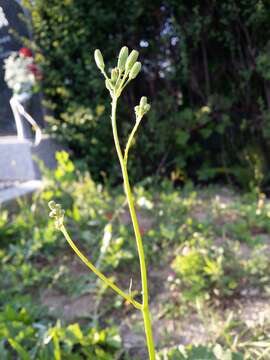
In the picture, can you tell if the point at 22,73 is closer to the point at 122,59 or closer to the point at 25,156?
the point at 25,156

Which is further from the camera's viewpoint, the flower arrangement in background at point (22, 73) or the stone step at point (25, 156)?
the stone step at point (25, 156)

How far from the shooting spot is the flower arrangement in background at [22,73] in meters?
3.64

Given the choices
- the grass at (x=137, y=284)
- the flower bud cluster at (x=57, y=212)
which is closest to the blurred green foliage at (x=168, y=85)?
the grass at (x=137, y=284)

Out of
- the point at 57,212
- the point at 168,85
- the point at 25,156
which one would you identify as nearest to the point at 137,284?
the point at 57,212

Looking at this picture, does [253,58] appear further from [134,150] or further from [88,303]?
[88,303]

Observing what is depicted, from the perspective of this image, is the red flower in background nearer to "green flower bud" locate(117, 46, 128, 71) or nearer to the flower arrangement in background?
the flower arrangement in background

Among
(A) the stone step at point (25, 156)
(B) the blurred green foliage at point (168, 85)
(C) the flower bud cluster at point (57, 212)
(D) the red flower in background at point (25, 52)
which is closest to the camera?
(C) the flower bud cluster at point (57, 212)

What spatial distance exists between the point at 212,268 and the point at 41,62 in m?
2.67

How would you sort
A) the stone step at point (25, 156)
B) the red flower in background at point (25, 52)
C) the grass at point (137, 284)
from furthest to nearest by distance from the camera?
the stone step at point (25, 156), the red flower in background at point (25, 52), the grass at point (137, 284)

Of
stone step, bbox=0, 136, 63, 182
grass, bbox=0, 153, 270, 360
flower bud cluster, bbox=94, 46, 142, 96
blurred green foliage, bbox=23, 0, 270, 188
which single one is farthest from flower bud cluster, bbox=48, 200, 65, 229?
stone step, bbox=0, 136, 63, 182

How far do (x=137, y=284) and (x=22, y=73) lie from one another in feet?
8.10

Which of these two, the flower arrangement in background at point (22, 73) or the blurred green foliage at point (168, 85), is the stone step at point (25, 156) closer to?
the blurred green foliage at point (168, 85)

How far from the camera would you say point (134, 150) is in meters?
3.62

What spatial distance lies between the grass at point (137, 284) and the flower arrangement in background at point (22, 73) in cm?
146
